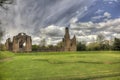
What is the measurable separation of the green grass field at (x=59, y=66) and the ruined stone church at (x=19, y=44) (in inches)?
4.5

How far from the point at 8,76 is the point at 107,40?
2.34 meters

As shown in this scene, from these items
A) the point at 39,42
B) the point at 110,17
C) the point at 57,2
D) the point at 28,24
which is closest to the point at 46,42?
the point at 39,42

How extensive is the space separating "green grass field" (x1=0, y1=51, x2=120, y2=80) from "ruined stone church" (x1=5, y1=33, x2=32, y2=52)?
114mm

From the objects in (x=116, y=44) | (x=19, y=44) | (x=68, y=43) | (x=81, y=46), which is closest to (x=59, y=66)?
(x=68, y=43)

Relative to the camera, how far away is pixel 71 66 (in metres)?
6.44

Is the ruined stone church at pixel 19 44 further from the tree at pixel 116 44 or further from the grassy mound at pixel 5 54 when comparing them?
the tree at pixel 116 44

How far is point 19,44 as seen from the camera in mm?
6344

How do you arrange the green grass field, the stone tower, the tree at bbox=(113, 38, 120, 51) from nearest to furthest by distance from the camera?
1. the green grass field
2. the stone tower
3. the tree at bbox=(113, 38, 120, 51)

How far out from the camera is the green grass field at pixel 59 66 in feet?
20.4

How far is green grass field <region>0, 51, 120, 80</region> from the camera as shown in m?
6.23

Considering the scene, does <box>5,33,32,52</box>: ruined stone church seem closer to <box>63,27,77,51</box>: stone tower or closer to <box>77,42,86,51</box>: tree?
<box>63,27,77,51</box>: stone tower

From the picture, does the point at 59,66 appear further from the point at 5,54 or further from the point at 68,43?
the point at 5,54

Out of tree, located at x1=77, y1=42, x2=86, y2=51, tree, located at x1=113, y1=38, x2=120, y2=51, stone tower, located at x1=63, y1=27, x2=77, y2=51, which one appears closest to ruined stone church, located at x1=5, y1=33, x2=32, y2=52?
stone tower, located at x1=63, y1=27, x2=77, y2=51

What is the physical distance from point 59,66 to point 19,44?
1.01 meters
